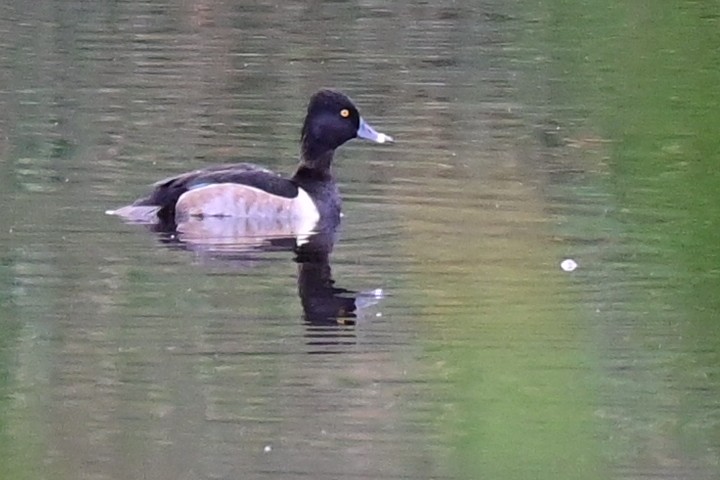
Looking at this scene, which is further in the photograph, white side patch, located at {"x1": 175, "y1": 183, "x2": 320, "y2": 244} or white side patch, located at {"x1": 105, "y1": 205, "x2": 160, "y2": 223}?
white side patch, located at {"x1": 175, "y1": 183, "x2": 320, "y2": 244}

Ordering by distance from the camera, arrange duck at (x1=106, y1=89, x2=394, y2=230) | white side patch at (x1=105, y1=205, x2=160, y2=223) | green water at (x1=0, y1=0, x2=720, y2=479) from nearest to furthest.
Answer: green water at (x1=0, y1=0, x2=720, y2=479), white side patch at (x1=105, y1=205, x2=160, y2=223), duck at (x1=106, y1=89, x2=394, y2=230)

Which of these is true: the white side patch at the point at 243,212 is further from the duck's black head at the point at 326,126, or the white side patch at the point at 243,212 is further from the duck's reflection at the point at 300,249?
the duck's black head at the point at 326,126

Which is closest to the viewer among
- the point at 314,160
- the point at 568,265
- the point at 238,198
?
the point at 568,265

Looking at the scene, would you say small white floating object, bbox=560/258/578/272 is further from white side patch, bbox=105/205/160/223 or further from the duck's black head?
white side patch, bbox=105/205/160/223

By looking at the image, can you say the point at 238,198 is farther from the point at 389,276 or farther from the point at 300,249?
the point at 389,276

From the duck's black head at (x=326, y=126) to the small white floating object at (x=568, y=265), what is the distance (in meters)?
2.65

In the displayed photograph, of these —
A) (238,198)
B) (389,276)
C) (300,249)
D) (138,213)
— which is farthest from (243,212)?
(389,276)

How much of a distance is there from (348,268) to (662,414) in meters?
3.38

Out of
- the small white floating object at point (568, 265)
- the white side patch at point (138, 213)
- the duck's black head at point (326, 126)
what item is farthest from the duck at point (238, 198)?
the small white floating object at point (568, 265)

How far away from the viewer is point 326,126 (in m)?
13.8

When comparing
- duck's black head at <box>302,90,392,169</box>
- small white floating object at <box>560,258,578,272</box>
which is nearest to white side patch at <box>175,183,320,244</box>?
duck's black head at <box>302,90,392,169</box>

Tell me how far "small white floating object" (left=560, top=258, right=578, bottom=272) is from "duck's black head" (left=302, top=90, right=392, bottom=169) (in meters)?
2.65

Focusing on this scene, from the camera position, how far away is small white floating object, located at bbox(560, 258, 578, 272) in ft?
36.9

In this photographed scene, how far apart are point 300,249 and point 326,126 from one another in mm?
1664
